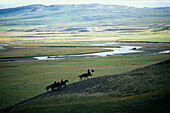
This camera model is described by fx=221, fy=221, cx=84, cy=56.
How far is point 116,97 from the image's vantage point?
59.4 ft

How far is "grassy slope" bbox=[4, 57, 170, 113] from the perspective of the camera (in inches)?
612

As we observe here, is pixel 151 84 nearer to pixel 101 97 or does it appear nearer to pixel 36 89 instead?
pixel 101 97

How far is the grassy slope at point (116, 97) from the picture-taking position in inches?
612

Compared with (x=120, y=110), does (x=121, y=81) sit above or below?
above

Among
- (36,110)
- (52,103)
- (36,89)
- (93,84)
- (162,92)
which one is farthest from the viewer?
(36,89)

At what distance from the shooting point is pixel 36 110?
18438 millimetres

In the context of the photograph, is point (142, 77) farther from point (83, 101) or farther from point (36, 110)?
point (36, 110)

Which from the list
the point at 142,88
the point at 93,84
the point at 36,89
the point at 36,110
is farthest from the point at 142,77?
the point at 36,89

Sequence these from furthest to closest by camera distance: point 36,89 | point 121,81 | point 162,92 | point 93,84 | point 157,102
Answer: point 36,89
point 93,84
point 121,81
point 162,92
point 157,102

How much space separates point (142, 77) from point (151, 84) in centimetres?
285

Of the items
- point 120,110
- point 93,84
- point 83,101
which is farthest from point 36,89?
point 120,110

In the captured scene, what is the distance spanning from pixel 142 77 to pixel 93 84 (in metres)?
5.15

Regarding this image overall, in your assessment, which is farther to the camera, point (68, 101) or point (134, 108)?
point (68, 101)

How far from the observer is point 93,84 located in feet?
77.5
